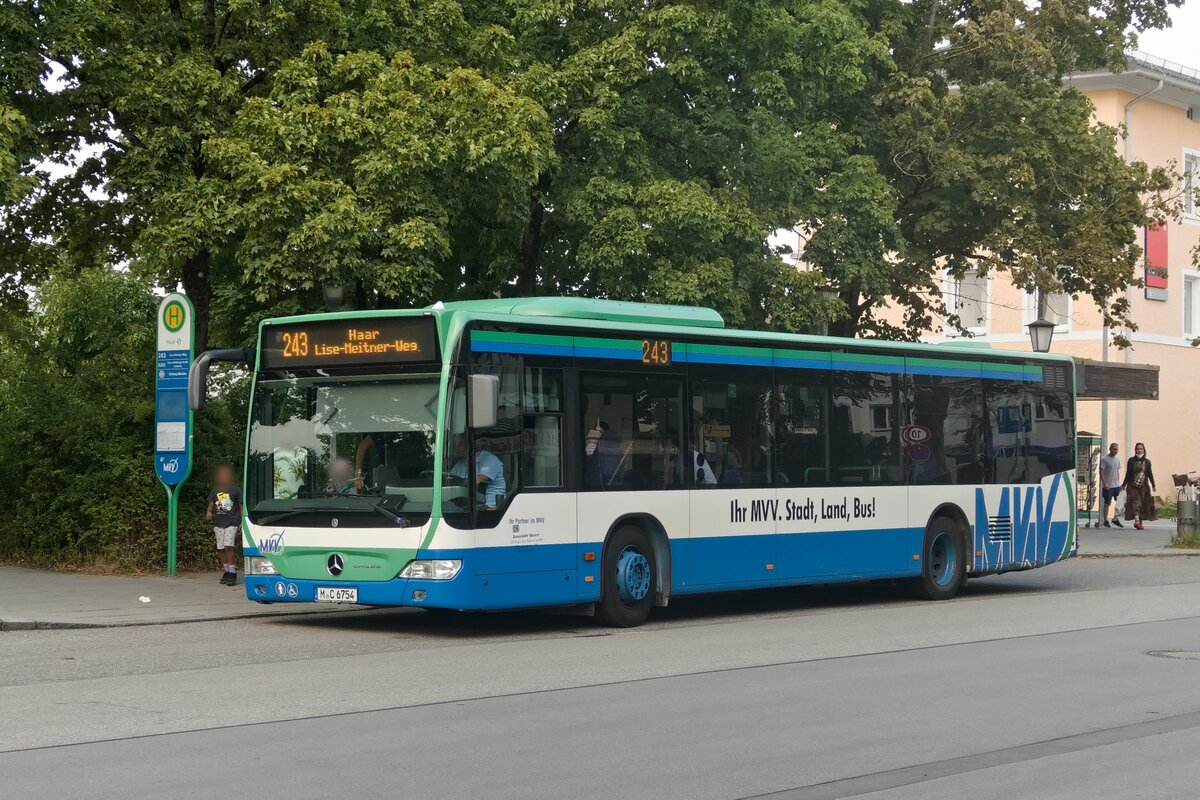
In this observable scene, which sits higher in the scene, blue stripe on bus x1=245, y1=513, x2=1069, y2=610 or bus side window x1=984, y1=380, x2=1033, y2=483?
bus side window x1=984, y1=380, x2=1033, y2=483

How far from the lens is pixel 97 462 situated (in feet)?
70.9

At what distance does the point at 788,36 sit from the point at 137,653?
14928 millimetres

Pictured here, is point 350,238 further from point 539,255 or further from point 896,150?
point 896,150

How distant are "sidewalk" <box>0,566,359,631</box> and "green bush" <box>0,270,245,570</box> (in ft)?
2.13

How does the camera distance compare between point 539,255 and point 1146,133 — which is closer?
point 539,255

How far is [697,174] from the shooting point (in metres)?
25.1

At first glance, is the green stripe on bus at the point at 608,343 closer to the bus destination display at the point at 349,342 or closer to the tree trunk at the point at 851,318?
the bus destination display at the point at 349,342

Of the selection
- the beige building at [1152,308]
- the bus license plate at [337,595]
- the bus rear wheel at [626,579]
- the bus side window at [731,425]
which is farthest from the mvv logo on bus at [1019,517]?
the beige building at [1152,308]

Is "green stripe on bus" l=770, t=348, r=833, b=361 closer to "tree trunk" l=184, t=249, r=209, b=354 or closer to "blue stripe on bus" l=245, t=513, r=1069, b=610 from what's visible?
"blue stripe on bus" l=245, t=513, r=1069, b=610

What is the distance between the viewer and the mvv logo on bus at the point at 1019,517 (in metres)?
20.6

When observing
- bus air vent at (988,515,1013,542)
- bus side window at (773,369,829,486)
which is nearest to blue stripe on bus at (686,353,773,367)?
bus side window at (773,369,829,486)

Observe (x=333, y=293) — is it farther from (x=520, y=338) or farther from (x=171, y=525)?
(x=520, y=338)

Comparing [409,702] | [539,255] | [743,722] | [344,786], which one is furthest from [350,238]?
[344,786]

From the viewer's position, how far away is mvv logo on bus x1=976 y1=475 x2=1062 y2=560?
20.6 metres
